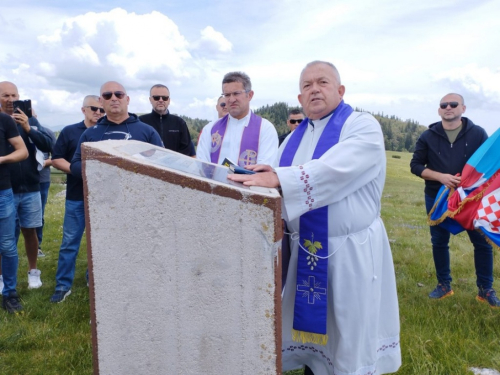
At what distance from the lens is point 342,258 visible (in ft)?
8.76

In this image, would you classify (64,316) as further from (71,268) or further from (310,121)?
(310,121)

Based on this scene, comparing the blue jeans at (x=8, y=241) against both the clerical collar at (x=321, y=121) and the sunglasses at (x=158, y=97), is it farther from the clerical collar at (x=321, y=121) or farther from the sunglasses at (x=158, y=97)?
the clerical collar at (x=321, y=121)

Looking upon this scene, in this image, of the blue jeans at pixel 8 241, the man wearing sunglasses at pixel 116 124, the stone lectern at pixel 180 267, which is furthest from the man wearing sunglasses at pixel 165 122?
the stone lectern at pixel 180 267

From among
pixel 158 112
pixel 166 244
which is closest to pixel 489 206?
pixel 166 244

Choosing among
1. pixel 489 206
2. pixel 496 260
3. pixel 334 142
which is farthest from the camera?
pixel 496 260

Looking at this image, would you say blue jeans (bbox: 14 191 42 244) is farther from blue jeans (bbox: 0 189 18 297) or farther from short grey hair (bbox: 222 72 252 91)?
short grey hair (bbox: 222 72 252 91)

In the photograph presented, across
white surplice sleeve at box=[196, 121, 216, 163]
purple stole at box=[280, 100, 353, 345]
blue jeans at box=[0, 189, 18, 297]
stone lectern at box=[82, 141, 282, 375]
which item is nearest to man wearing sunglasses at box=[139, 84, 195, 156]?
white surplice sleeve at box=[196, 121, 216, 163]

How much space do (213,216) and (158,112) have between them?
4.66 m

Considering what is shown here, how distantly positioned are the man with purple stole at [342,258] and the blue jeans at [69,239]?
3262 mm

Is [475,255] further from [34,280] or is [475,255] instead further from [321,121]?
[34,280]

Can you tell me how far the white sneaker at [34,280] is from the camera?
553cm

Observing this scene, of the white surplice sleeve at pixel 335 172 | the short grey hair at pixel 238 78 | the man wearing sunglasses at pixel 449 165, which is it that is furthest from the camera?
the man wearing sunglasses at pixel 449 165

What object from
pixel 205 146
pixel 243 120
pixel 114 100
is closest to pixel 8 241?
pixel 114 100

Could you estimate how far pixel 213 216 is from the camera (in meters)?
1.94
